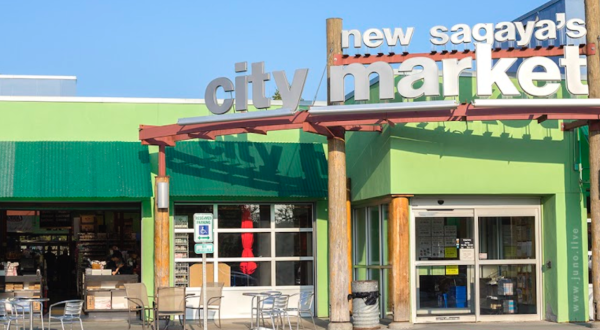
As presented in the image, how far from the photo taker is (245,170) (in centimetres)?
2028

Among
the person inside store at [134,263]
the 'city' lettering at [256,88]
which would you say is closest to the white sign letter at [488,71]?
the 'city' lettering at [256,88]

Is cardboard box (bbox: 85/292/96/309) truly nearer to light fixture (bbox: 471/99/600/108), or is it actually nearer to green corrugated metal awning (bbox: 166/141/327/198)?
green corrugated metal awning (bbox: 166/141/327/198)

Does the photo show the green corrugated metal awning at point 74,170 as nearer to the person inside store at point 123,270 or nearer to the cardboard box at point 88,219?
the person inside store at point 123,270

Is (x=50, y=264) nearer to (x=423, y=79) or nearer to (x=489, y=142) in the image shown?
(x=489, y=142)

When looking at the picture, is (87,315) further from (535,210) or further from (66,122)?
(535,210)

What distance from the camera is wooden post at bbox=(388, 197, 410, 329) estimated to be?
58.0ft

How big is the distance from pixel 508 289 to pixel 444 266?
1.46 meters

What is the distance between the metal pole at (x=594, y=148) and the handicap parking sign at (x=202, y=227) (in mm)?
7273

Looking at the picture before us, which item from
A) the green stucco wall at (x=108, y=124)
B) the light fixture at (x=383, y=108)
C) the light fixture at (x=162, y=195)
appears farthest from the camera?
the green stucco wall at (x=108, y=124)

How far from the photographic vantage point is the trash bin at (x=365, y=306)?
17594 millimetres

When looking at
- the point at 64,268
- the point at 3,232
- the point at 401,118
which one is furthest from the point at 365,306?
the point at 64,268

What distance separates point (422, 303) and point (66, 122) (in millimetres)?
8850

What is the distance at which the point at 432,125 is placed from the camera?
18297mm

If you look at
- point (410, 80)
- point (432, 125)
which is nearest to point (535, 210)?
point (432, 125)
